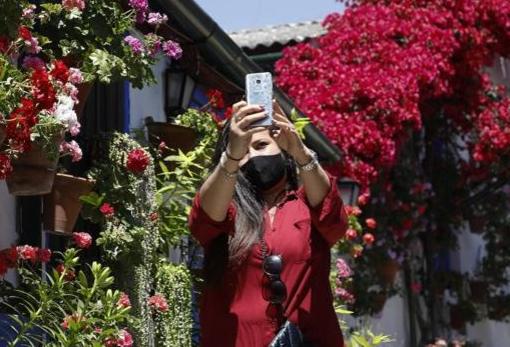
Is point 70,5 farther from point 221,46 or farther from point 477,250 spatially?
point 477,250

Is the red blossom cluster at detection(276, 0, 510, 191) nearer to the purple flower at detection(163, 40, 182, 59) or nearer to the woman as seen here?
the purple flower at detection(163, 40, 182, 59)

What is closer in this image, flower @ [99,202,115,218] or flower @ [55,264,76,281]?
flower @ [55,264,76,281]

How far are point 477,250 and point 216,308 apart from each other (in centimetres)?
1292

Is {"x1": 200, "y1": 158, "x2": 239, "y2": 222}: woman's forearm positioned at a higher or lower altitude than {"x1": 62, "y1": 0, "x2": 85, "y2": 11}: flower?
lower

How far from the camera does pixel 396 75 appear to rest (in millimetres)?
12414

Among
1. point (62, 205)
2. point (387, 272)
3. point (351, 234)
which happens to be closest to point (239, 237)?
point (62, 205)

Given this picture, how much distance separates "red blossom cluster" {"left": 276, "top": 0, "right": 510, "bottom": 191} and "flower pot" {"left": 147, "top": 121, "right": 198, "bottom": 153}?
4.18 metres

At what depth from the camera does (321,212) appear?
15.5 ft

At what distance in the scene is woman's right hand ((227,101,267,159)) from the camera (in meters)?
4.54

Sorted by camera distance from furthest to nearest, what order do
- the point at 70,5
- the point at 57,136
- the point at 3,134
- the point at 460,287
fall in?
the point at 460,287
the point at 70,5
the point at 57,136
the point at 3,134

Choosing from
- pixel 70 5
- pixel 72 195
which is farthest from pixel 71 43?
pixel 72 195

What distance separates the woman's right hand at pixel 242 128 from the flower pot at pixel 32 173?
2.82 feet

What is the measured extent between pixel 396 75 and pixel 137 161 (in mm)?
6591

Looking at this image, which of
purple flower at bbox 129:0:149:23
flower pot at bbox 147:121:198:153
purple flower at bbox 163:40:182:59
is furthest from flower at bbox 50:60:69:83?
flower pot at bbox 147:121:198:153
